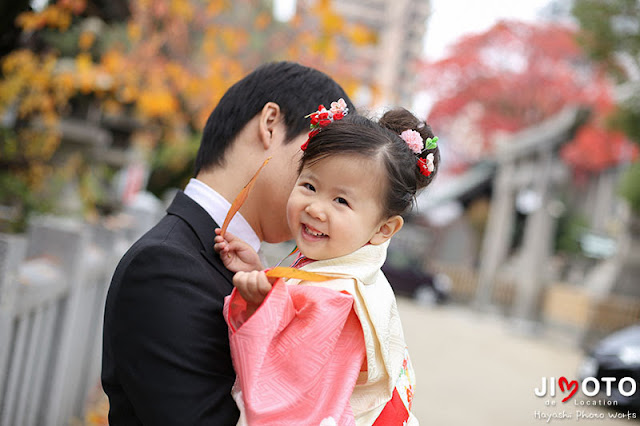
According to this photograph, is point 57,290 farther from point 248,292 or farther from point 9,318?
point 248,292

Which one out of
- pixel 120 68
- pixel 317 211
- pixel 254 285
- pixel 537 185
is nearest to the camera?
pixel 254 285

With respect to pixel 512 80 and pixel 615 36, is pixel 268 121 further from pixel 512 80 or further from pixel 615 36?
pixel 512 80

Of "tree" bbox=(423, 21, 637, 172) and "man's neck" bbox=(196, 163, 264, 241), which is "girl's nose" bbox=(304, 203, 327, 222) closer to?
"man's neck" bbox=(196, 163, 264, 241)

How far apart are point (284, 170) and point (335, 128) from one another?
0.70 ft

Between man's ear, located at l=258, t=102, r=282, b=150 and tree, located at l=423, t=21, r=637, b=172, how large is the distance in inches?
756

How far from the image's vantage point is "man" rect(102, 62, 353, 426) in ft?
4.38

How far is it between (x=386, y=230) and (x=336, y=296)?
0.31 meters

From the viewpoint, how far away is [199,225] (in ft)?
5.24

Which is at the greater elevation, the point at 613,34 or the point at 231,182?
the point at 613,34

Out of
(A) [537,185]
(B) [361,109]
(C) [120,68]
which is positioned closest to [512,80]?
(A) [537,185]

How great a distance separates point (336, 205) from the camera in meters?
1.50

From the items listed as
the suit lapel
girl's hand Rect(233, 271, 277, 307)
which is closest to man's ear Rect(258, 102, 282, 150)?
the suit lapel

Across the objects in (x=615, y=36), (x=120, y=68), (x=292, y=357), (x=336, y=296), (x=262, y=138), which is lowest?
(x=292, y=357)

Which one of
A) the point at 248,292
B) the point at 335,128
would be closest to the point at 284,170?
the point at 335,128
